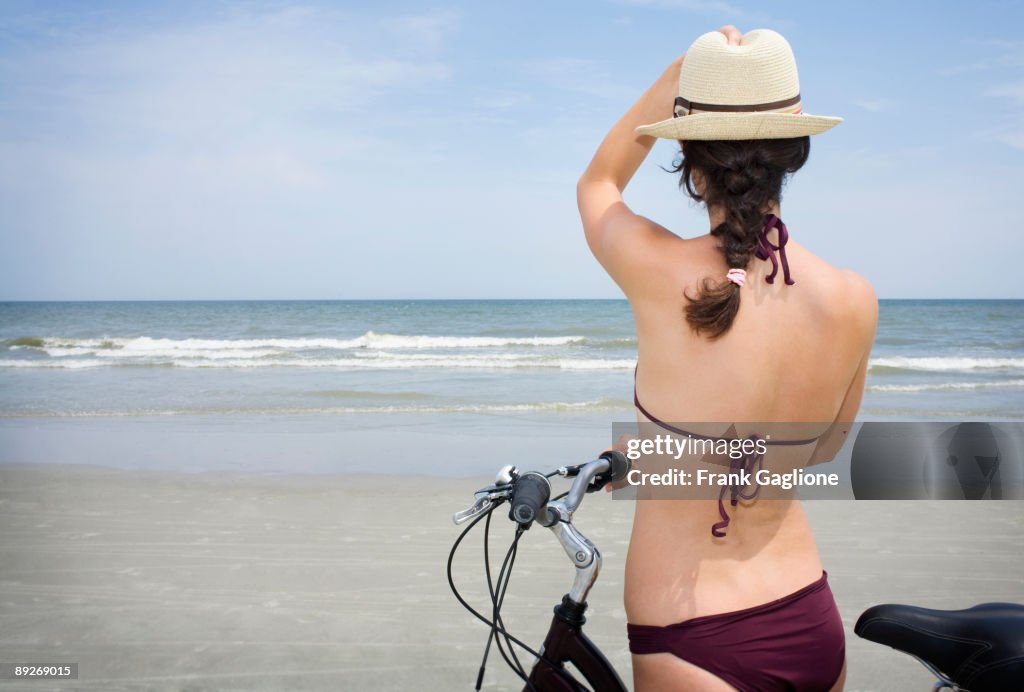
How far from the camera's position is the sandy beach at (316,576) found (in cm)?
391

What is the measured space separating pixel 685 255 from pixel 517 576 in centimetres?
384

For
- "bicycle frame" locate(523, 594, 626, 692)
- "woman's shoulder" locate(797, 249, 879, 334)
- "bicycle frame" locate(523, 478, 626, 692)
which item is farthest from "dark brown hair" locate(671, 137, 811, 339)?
"bicycle frame" locate(523, 594, 626, 692)

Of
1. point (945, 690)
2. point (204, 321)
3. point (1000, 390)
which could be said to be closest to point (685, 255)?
point (945, 690)

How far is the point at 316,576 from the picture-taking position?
4891 millimetres

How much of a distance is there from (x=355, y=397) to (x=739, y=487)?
11.1 m

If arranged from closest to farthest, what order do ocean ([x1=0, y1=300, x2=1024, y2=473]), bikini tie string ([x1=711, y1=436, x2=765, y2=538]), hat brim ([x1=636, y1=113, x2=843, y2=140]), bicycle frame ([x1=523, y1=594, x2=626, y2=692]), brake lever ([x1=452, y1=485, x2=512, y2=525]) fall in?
hat brim ([x1=636, y1=113, x2=843, y2=140])
bikini tie string ([x1=711, y1=436, x2=765, y2=538])
brake lever ([x1=452, y1=485, x2=512, y2=525])
bicycle frame ([x1=523, y1=594, x2=626, y2=692])
ocean ([x1=0, y1=300, x2=1024, y2=473])

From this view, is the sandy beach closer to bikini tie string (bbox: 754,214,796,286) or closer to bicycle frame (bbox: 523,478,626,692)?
bicycle frame (bbox: 523,478,626,692)

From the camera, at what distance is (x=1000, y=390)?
1387cm

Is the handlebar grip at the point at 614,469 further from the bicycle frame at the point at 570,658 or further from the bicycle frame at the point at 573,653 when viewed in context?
the bicycle frame at the point at 570,658

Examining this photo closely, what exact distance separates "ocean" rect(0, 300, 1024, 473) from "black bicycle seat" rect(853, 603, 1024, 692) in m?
5.60

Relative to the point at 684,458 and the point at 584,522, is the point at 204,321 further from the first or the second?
the point at 684,458

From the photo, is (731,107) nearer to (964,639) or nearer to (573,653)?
(573,653)

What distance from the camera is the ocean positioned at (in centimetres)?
829

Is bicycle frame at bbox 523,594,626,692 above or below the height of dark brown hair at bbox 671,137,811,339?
below
